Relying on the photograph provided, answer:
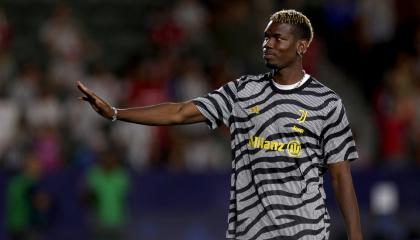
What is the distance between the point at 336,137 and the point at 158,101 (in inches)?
342

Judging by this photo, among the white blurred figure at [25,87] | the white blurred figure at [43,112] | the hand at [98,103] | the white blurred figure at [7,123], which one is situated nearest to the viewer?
the hand at [98,103]

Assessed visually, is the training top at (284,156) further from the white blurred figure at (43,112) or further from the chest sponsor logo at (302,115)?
the white blurred figure at (43,112)

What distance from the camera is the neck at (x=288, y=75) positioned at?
273 inches

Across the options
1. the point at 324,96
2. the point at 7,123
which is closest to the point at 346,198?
the point at 324,96

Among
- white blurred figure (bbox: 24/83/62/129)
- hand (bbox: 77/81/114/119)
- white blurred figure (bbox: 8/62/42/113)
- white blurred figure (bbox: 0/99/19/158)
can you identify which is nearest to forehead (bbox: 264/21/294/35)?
hand (bbox: 77/81/114/119)

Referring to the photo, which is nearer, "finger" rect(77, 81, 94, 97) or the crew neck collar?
"finger" rect(77, 81, 94, 97)

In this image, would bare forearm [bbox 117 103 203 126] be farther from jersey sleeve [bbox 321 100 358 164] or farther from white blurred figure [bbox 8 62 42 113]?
white blurred figure [bbox 8 62 42 113]

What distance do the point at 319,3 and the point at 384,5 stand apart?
1.13 meters

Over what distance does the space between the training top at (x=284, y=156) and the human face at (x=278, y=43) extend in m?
0.20

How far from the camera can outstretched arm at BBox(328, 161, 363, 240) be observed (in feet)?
22.6

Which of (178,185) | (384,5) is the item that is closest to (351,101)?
(384,5)

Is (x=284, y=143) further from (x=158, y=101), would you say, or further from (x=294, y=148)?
(x=158, y=101)

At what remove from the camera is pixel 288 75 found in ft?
22.7

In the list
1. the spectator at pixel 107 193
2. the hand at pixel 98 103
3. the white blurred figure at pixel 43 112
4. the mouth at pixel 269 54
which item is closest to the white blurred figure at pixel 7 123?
the white blurred figure at pixel 43 112
